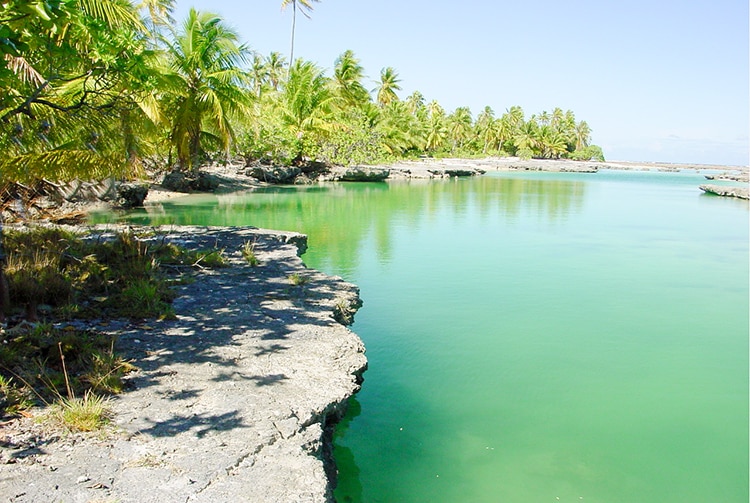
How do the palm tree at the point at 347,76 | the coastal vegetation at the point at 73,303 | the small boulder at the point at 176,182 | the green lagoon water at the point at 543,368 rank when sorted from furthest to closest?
the palm tree at the point at 347,76 → the small boulder at the point at 176,182 → the green lagoon water at the point at 543,368 → the coastal vegetation at the point at 73,303

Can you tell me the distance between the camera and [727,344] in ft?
26.7

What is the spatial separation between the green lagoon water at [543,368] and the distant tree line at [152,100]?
4062 mm

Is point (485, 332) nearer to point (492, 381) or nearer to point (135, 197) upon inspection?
point (492, 381)

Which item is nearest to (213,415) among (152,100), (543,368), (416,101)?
(543,368)

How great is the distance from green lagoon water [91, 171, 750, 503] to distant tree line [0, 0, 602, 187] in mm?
4062

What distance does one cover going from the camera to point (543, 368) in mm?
6906

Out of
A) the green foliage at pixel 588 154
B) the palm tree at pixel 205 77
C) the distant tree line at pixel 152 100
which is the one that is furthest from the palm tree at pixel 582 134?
the palm tree at pixel 205 77

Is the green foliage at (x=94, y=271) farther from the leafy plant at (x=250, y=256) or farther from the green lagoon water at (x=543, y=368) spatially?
the green lagoon water at (x=543, y=368)

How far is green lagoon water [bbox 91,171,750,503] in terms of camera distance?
4613 mm

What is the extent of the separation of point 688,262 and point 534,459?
11592 mm

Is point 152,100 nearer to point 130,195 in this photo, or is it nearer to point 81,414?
point 130,195

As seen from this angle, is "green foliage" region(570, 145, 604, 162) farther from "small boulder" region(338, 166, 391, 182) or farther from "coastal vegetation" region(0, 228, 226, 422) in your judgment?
"coastal vegetation" region(0, 228, 226, 422)

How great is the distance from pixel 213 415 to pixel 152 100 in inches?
689

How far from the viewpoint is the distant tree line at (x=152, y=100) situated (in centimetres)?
518
